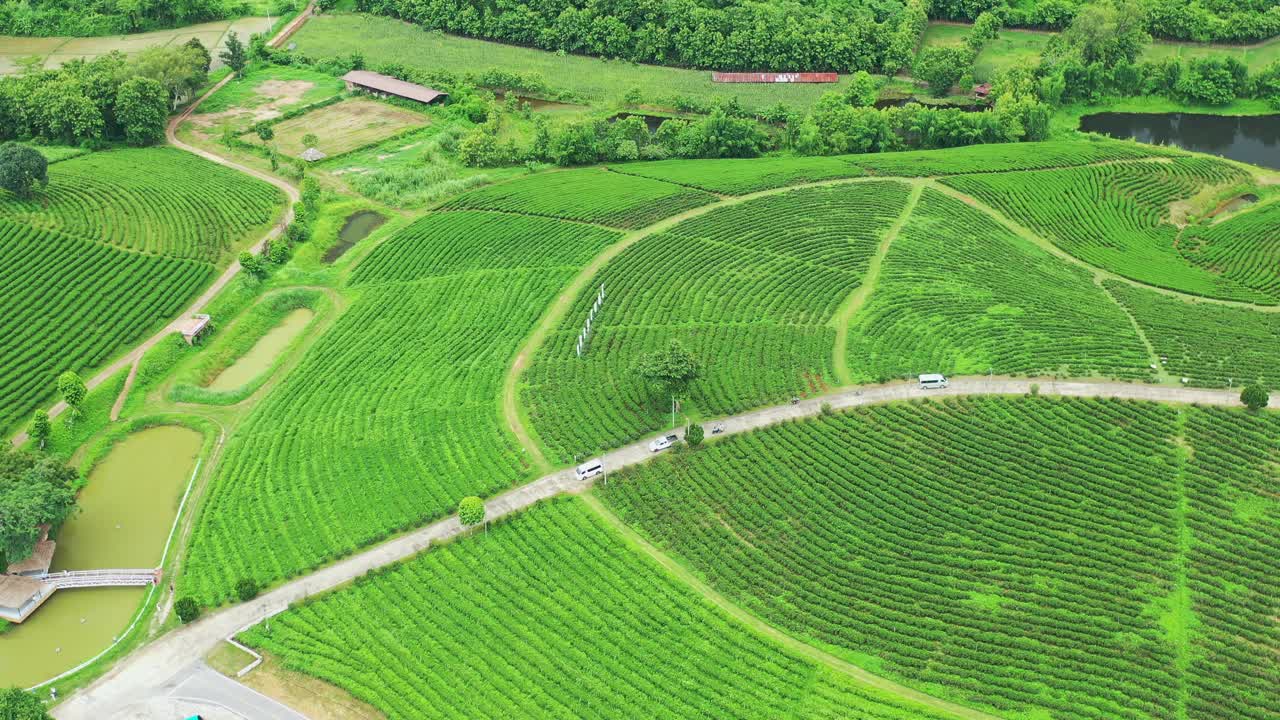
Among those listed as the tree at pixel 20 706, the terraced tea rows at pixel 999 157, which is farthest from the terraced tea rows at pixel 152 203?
the terraced tea rows at pixel 999 157

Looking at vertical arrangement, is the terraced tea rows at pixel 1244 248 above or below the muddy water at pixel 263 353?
above

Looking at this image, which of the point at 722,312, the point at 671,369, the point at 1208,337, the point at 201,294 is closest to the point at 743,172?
the point at 722,312

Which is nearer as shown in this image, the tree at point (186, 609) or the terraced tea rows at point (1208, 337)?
the tree at point (186, 609)

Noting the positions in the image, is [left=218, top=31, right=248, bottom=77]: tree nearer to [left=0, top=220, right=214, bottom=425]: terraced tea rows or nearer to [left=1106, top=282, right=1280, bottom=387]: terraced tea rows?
[left=0, top=220, right=214, bottom=425]: terraced tea rows

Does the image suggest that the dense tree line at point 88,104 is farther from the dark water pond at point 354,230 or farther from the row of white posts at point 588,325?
the row of white posts at point 588,325

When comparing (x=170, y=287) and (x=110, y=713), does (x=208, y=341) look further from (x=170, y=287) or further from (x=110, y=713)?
(x=110, y=713)
